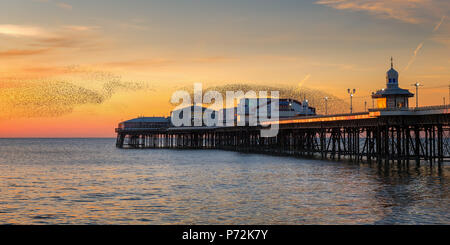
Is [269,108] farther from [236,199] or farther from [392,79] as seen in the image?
[236,199]

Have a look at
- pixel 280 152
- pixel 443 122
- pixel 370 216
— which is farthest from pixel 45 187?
pixel 280 152

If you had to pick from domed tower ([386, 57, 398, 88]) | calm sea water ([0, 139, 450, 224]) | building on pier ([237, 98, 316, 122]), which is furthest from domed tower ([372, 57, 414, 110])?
building on pier ([237, 98, 316, 122])

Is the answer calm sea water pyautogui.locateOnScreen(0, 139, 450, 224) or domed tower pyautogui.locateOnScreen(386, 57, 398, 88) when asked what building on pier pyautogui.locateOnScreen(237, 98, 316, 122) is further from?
calm sea water pyautogui.locateOnScreen(0, 139, 450, 224)

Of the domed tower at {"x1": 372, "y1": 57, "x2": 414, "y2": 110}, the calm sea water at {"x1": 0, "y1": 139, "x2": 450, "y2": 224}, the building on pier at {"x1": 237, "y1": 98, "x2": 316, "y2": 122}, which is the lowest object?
the calm sea water at {"x1": 0, "y1": 139, "x2": 450, "y2": 224}

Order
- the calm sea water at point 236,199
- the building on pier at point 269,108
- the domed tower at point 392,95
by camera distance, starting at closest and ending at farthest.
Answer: the calm sea water at point 236,199 → the domed tower at point 392,95 → the building on pier at point 269,108

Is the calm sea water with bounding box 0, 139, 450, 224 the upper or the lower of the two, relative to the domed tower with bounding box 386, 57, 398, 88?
lower

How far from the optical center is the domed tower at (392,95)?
7781 centimetres

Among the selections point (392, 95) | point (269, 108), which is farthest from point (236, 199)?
point (269, 108)

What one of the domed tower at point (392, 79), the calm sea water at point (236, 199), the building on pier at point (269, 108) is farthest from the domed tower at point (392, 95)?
the building on pier at point (269, 108)

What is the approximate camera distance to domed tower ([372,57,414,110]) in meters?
77.8

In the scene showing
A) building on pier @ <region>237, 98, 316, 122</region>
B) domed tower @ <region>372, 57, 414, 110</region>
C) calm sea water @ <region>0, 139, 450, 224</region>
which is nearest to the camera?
calm sea water @ <region>0, 139, 450, 224</region>

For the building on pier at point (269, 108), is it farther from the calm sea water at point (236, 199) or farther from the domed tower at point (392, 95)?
the calm sea water at point (236, 199)

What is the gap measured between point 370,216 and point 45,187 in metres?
32.0
